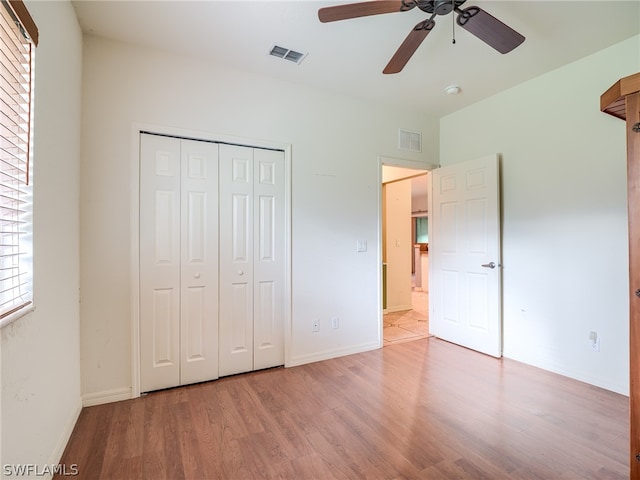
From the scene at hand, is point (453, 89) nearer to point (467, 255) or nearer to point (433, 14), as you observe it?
point (433, 14)

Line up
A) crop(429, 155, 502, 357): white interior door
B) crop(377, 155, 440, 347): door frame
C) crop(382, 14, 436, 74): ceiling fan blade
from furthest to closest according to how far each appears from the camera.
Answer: crop(377, 155, 440, 347): door frame, crop(429, 155, 502, 357): white interior door, crop(382, 14, 436, 74): ceiling fan blade

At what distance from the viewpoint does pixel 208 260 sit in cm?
261

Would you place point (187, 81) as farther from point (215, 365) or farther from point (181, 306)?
point (215, 365)

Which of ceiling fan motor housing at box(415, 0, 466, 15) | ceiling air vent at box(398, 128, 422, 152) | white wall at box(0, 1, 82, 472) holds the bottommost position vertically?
white wall at box(0, 1, 82, 472)

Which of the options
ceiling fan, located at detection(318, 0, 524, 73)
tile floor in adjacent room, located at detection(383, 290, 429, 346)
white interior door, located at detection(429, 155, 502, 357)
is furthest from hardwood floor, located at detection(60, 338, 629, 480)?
ceiling fan, located at detection(318, 0, 524, 73)

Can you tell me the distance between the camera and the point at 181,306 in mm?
2518

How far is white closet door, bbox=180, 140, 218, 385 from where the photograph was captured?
253 cm

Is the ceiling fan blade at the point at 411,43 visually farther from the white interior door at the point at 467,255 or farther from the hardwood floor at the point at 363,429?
the hardwood floor at the point at 363,429

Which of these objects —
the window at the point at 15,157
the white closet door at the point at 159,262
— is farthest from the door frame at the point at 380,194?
the window at the point at 15,157

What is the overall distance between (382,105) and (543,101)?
4.85ft

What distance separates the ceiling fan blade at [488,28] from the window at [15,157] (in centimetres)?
198

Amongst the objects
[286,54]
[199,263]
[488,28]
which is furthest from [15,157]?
[488,28]

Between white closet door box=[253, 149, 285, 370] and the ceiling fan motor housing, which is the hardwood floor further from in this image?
the ceiling fan motor housing

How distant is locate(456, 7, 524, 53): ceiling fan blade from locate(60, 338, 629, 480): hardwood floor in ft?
7.60
